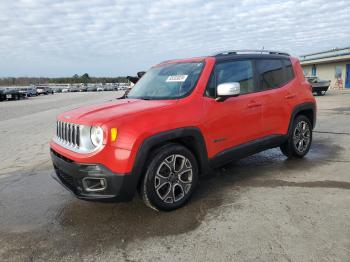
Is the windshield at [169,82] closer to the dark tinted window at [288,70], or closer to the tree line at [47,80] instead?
the dark tinted window at [288,70]

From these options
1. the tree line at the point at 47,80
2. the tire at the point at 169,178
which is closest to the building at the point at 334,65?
the tire at the point at 169,178

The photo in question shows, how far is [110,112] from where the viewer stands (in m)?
3.91

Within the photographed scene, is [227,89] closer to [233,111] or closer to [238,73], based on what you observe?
[233,111]

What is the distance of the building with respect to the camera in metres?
33.6

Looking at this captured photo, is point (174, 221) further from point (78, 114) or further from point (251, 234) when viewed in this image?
point (78, 114)

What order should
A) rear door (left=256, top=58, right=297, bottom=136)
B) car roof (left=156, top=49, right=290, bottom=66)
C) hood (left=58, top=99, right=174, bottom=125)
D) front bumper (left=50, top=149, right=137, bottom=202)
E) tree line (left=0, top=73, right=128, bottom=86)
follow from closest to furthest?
1. front bumper (left=50, top=149, right=137, bottom=202)
2. hood (left=58, top=99, right=174, bottom=125)
3. car roof (left=156, top=49, right=290, bottom=66)
4. rear door (left=256, top=58, right=297, bottom=136)
5. tree line (left=0, top=73, right=128, bottom=86)

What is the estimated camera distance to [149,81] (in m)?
5.20

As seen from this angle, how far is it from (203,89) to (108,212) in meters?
1.92

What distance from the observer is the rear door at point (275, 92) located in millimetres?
5246

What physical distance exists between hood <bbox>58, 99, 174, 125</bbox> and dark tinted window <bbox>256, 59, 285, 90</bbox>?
1.85m

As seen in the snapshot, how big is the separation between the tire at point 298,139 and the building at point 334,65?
2968 cm

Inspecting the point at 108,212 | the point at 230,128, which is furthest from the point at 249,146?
the point at 108,212

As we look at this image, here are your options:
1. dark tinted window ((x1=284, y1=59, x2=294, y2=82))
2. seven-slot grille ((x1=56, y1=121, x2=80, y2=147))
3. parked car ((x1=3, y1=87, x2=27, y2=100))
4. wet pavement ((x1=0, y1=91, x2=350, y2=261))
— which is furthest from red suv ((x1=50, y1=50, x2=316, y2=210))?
parked car ((x1=3, y1=87, x2=27, y2=100))

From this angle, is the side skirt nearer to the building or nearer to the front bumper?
the front bumper
